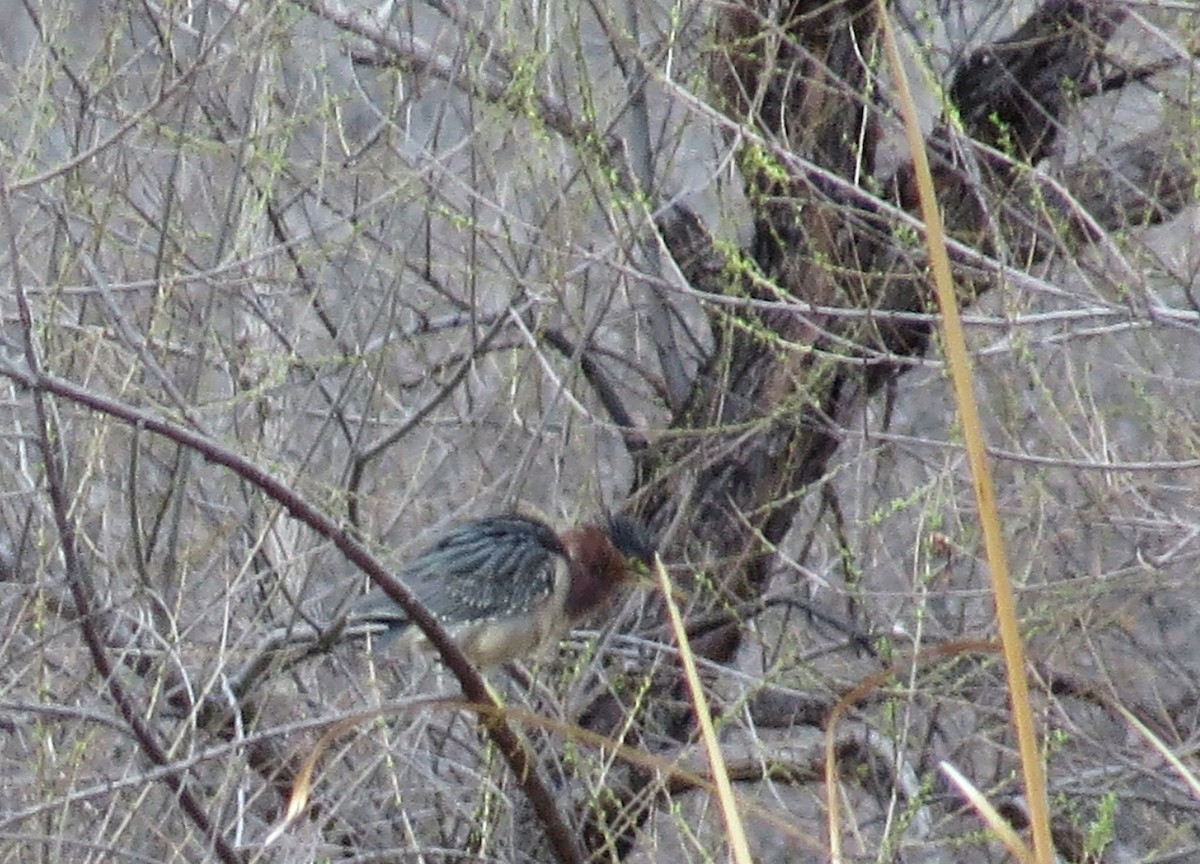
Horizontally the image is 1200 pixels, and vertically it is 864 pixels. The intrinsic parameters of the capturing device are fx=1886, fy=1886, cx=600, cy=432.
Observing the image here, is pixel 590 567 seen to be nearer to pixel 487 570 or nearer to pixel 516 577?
pixel 516 577

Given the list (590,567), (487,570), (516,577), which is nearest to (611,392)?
(590,567)

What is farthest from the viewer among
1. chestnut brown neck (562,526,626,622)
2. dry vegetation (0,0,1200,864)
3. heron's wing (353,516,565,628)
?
chestnut brown neck (562,526,626,622)

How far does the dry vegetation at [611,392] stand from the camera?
4.99 meters

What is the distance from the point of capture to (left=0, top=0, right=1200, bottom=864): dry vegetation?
4988 mm

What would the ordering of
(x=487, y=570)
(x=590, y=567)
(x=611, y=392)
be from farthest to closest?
(x=611, y=392), (x=590, y=567), (x=487, y=570)

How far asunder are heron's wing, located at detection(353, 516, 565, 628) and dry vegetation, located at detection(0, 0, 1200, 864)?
206mm

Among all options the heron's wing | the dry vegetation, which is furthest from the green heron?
the dry vegetation

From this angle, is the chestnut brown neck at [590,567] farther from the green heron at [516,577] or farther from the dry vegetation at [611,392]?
the dry vegetation at [611,392]

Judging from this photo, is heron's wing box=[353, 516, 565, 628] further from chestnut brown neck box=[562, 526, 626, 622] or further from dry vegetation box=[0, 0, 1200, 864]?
dry vegetation box=[0, 0, 1200, 864]

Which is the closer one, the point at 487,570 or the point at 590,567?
the point at 487,570

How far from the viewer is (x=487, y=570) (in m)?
5.54

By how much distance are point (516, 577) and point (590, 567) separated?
29cm

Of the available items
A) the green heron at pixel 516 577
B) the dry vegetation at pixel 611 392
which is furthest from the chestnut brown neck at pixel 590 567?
the dry vegetation at pixel 611 392

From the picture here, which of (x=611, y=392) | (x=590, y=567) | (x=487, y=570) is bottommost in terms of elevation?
(x=590, y=567)
